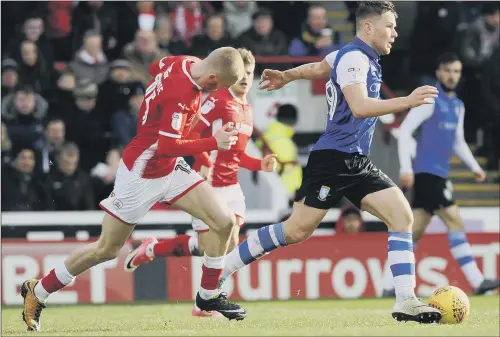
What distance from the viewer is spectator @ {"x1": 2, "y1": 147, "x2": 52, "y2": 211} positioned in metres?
14.0

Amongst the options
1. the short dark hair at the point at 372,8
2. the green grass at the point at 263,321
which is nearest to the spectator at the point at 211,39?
the green grass at the point at 263,321

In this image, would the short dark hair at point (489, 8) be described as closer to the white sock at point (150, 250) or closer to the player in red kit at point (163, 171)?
the white sock at point (150, 250)

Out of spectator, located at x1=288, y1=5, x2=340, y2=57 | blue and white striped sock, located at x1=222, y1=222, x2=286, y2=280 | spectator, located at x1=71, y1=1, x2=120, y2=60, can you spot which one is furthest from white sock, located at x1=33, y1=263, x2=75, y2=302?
spectator, located at x1=288, y1=5, x2=340, y2=57

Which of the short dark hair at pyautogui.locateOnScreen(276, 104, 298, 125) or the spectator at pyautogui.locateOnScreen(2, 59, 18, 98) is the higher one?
the spectator at pyautogui.locateOnScreen(2, 59, 18, 98)

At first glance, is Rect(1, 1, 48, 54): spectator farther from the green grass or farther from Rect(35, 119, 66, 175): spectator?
the green grass

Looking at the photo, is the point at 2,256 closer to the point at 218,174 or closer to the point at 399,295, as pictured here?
the point at 218,174

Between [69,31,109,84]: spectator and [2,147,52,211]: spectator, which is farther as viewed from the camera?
[69,31,109,84]: spectator

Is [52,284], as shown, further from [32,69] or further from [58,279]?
[32,69]

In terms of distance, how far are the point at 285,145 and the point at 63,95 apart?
3.11m

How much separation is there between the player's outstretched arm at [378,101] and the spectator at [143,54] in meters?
7.80

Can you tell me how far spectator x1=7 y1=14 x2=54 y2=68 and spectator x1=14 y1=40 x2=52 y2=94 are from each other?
0.45 ft

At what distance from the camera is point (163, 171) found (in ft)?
28.4

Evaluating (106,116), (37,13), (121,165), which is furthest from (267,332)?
(37,13)

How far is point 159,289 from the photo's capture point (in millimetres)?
13141
